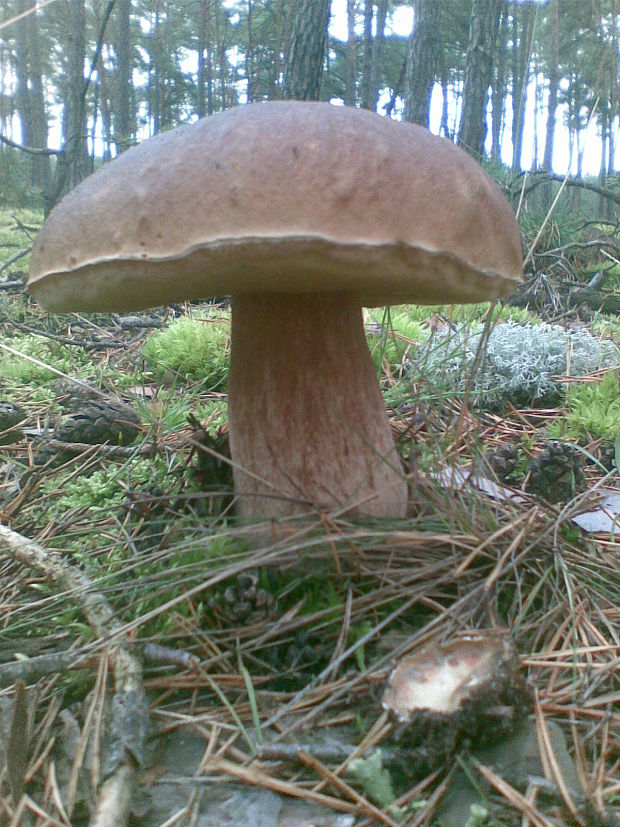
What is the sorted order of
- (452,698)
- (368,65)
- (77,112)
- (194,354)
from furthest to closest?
(368,65) → (77,112) → (194,354) → (452,698)

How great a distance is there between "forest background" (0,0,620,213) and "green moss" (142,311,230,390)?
1181mm

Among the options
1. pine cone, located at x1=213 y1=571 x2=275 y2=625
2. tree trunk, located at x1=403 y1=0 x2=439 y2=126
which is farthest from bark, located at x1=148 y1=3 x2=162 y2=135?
pine cone, located at x1=213 y1=571 x2=275 y2=625

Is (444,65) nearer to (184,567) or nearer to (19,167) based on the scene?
(19,167)

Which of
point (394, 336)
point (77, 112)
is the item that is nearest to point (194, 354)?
point (394, 336)

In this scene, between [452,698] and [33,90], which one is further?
[33,90]

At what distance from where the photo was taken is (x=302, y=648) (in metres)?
0.93

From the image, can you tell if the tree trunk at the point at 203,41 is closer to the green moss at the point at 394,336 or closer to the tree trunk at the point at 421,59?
the tree trunk at the point at 421,59

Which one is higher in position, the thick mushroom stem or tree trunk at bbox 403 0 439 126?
tree trunk at bbox 403 0 439 126

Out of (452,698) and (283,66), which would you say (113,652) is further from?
(283,66)

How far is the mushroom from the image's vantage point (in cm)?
79

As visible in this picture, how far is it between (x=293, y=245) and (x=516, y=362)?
170 centimetres

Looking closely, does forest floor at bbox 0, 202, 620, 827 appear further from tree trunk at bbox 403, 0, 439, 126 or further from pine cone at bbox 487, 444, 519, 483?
tree trunk at bbox 403, 0, 439, 126

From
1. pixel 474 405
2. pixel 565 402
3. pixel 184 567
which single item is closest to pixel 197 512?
pixel 184 567

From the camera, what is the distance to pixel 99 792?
2.25 ft
